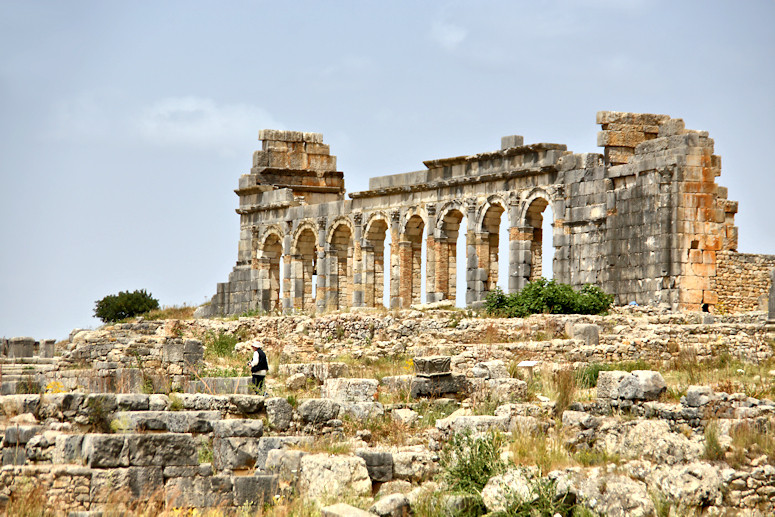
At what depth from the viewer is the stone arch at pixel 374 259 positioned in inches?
1459

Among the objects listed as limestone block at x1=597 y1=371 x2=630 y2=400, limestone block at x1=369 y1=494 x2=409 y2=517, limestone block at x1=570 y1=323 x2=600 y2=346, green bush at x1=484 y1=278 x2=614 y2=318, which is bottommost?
limestone block at x1=369 y1=494 x2=409 y2=517

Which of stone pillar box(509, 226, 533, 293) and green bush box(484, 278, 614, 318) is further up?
stone pillar box(509, 226, 533, 293)

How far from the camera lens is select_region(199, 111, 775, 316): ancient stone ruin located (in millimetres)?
27375

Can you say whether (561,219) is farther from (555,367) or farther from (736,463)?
(736,463)

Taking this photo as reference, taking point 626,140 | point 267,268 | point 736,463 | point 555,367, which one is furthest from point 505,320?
Answer: point 267,268

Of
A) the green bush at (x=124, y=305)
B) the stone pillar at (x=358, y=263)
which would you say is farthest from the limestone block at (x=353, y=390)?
the green bush at (x=124, y=305)

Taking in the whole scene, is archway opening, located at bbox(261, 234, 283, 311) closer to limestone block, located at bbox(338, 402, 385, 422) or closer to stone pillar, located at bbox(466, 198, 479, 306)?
stone pillar, located at bbox(466, 198, 479, 306)

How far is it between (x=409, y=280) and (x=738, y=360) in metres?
17.6

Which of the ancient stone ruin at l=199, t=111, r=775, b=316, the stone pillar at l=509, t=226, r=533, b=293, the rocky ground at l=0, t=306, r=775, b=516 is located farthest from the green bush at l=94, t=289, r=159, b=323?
the rocky ground at l=0, t=306, r=775, b=516

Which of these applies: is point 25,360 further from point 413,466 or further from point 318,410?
point 413,466

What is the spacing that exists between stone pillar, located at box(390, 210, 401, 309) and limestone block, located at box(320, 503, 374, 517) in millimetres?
23883

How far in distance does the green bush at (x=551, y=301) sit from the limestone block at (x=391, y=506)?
48.9 ft

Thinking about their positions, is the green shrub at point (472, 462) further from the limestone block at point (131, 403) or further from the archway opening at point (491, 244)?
the archway opening at point (491, 244)

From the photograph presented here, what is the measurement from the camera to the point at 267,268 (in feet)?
139
